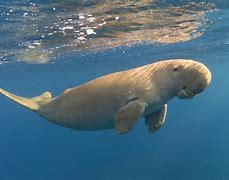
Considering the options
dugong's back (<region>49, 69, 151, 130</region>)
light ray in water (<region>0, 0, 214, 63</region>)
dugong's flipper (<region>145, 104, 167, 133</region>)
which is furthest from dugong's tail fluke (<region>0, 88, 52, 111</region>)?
light ray in water (<region>0, 0, 214, 63</region>)

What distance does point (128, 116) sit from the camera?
19.9 ft

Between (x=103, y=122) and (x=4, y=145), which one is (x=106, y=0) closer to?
(x=103, y=122)

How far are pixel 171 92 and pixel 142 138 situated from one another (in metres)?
100

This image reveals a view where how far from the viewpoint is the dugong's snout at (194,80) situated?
229 inches

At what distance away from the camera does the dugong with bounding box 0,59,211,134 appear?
6043 millimetres

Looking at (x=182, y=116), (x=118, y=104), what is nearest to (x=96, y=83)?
(x=118, y=104)

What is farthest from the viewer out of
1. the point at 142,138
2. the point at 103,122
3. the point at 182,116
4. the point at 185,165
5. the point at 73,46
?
the point at 182,116

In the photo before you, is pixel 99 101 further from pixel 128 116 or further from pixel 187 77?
pixel 187 77

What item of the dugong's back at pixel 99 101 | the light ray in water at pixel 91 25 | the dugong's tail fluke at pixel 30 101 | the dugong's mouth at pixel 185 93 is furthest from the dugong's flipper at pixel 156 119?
the light ray in water at pixel 91 25

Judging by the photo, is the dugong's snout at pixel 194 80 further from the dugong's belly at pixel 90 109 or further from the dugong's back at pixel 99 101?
the dugong's belly at pixel 90 109

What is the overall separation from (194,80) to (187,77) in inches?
6.2

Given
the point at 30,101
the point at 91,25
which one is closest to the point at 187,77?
the point at 30,101

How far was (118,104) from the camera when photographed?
21.7 feet

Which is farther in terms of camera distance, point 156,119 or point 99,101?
point 156,119
